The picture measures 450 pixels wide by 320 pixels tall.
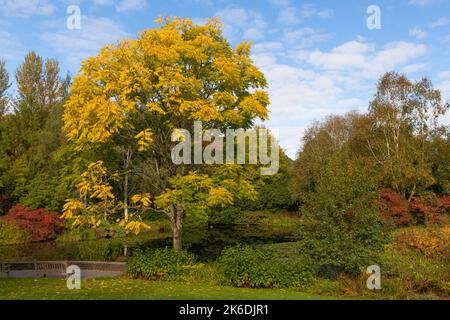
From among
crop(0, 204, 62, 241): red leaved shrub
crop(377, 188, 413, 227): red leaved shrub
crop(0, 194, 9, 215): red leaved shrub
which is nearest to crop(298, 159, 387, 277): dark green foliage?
crop(377, 188, 413, 227): red leaved shrub

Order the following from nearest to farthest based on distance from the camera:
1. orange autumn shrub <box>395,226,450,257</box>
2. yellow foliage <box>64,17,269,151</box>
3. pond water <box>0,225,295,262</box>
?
yellow foliage <box>64,17,269,151</box>, orange autumn shrub <box>395,226,450,257</box>, pond water <box>0,225,295,262</box>

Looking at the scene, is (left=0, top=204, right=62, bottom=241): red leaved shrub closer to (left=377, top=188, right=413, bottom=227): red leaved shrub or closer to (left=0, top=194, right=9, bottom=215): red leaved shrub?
(left=0, top=194, right=9, bottom=215): red leaved shrub

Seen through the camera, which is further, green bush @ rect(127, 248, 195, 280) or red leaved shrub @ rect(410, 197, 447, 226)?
red leaved shrub @ rect(410, 197, 447, 226)

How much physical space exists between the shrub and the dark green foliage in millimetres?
25518

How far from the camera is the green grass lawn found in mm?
11156

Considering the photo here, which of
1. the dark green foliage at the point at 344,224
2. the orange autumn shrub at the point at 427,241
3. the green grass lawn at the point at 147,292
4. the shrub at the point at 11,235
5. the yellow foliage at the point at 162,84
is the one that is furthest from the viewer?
the shrub at the point at 11,235

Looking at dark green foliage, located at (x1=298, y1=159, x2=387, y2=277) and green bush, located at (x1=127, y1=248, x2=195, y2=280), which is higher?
dark green foliage, located at (x1=298, y1=159, x2=387, y2=277)

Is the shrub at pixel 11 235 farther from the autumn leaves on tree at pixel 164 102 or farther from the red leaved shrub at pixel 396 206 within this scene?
the red leaved shrub at pixel 396 206

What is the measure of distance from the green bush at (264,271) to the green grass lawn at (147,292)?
0.58 metres

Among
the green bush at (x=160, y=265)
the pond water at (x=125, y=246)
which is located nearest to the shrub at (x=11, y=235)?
the pond water at (x=125, y=246)

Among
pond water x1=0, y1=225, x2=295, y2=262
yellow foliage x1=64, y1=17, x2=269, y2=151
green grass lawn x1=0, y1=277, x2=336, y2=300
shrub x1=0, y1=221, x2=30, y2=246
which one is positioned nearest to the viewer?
green grass lawn x1=0, y1=277, x2=336, y2=300

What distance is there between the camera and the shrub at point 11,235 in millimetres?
30480
